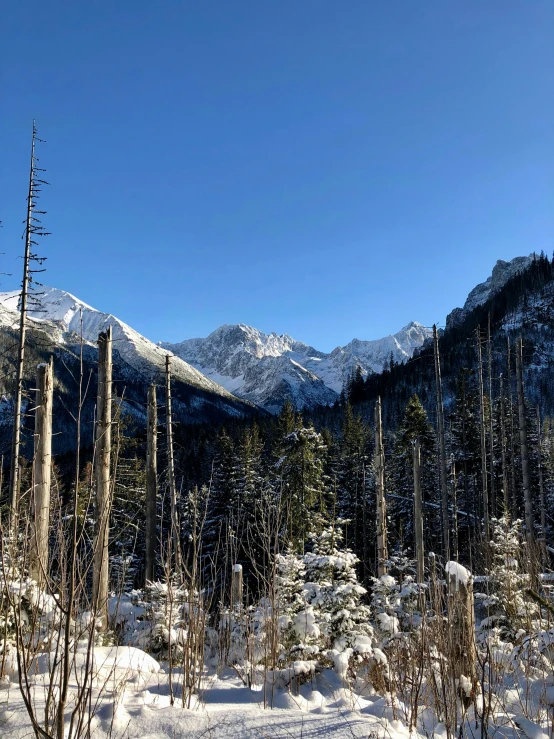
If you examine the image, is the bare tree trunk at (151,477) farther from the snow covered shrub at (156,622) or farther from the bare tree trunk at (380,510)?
the bare tree trunk at (380,510)

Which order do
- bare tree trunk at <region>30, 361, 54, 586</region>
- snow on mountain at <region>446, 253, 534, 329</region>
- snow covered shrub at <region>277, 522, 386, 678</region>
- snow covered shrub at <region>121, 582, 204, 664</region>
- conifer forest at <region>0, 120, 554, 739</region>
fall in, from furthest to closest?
1. snow on mountain at <region>446, 253, 534, 329</region>
2. bare tree trunk at <region>30, 361, 54, 586</region>
3. snow covered shrub at <region>121, 582, 204, 664</region>
4. snow covered shrub at <region>277, 522, 386, 678</region>
5. conifer forest at <region>0, 120, 554, 739</region>

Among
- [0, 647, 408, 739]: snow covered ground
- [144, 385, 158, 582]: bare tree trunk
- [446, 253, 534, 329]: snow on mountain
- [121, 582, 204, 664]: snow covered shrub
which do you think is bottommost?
[121, 582, 204, 664]: snow covered shrub

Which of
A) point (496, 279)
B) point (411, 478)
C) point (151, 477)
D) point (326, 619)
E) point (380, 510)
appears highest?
point (496, 279)

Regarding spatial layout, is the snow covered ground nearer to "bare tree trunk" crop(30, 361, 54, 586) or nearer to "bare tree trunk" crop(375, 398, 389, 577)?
"bare tree trunk" crop(30, 361, 54, 586)

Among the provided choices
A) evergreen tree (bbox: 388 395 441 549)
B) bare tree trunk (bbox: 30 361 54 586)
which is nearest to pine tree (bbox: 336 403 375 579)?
evergreen tree (bbox: 388 395 441 549)

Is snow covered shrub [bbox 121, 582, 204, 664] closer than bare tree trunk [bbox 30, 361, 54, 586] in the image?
Yes

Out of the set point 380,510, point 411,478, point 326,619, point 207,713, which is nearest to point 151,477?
point 380,510

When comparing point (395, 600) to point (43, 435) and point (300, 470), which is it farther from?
point (300, 470)

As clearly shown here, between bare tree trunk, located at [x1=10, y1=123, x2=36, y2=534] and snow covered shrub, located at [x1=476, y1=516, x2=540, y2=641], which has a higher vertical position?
bare tree trunk, located at [x1=10, y1=123, x2=36, y2=534]

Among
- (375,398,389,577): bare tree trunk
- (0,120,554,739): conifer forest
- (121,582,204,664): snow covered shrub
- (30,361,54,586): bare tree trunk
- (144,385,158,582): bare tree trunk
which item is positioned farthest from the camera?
(144,385,158,582): bare tree trunk

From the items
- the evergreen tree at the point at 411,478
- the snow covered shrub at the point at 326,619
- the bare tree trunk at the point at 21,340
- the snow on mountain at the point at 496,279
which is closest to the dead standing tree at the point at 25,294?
the bare tree trunk at the point at 21,340

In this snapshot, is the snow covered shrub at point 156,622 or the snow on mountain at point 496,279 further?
the snow on mountain at point 496,279

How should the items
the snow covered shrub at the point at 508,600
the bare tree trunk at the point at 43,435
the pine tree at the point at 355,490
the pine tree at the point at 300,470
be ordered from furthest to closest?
the pine tree at the point at 355,490
the pine tree at the point at 300,470
the bare tree trunk at the point at 43,435
the snow covered shrub at the point at 508,600

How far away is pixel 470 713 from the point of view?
3475 millimetres
